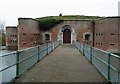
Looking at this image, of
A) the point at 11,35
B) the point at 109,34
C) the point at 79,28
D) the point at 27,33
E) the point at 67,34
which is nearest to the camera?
the point at 109,34

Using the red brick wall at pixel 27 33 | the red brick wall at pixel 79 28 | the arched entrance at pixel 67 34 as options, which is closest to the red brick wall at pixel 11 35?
the red brick wall at pixel 27 33

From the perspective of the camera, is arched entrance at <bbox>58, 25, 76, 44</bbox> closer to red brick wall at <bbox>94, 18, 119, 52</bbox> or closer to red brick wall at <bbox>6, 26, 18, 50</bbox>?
red brick wall at <bbox>94, 18, 119, 52</bbox>

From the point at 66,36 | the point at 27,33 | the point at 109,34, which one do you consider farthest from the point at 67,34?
the point at 109,34

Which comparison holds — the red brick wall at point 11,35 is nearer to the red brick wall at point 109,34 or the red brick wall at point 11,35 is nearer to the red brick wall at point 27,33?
the red brick wall at point 27,33

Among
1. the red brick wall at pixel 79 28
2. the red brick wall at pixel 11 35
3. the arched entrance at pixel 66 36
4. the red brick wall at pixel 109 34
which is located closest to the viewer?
the red brick wall at pixel 109 34

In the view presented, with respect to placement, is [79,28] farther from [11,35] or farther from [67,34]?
[11,35]

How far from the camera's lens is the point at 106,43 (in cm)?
2872

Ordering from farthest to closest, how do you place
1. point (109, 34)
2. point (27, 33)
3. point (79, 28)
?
point (79, 28)
point (27, 33)
point (109, 34)

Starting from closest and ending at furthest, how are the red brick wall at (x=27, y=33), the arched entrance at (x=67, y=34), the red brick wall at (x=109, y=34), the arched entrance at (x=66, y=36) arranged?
the red brick wall at (x=109, y=34) < the red brick wall at (x=27, y=33) < the arched entrance at (x=67, y=34) < the arched entrance at (x=66, y=36)

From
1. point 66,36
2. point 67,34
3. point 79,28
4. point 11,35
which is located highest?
point 79,28

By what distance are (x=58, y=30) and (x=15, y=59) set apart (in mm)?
27865

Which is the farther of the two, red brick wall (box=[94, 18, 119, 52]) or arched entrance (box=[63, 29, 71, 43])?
arched entrance (box=[63, 29, 71, 43])

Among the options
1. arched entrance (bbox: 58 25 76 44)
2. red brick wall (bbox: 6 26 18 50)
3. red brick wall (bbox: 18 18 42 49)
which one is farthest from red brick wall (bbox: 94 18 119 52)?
red brick wall (bbox: 6 26 18 50)

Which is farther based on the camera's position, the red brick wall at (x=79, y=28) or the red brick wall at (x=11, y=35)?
the red brick wall at (x=11, y=35)
